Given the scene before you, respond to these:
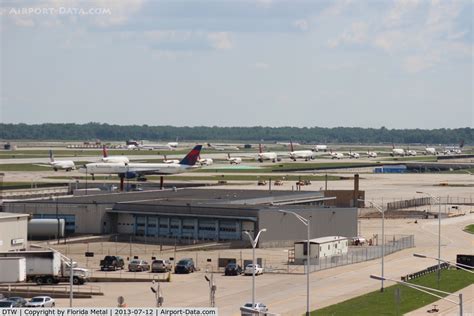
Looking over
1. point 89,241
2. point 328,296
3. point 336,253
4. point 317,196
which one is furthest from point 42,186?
point 328,296

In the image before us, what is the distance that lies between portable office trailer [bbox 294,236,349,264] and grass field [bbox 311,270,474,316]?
10.9 meters

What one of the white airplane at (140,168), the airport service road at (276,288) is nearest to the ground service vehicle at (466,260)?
the airport service road at (276,288)

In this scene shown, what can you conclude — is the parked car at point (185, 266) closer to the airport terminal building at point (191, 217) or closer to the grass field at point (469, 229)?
the airport terminal building at point (191, 217)

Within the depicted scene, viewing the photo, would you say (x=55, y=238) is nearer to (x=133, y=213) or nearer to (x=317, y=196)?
(x=133, y=213)

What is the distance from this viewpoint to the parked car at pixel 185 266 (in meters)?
81.5

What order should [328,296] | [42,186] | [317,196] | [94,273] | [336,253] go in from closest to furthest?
[328,296], [94,273], [336,253], [317,196], [42,186]

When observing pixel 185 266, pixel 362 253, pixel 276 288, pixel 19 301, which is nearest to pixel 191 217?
pixel 362 253

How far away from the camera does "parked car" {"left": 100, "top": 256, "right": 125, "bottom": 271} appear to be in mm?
82463

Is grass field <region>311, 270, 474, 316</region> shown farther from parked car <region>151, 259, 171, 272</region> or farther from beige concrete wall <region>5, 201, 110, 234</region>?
beige concrete wall <region>5, 201, 110, 234</region>

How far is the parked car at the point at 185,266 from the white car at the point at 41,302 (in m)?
19.7

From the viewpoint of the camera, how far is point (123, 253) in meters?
93.4

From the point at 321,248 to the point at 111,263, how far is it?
16844 mm

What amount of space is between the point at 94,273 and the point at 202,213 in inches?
860

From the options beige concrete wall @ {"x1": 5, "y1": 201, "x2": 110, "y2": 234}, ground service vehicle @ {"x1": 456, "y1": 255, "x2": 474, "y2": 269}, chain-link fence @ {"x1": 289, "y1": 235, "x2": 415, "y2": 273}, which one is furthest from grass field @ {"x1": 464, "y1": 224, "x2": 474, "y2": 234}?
beige concrete wall @ {"x1": 5, "y1": 201, "x2": 110, "y2": 234}
